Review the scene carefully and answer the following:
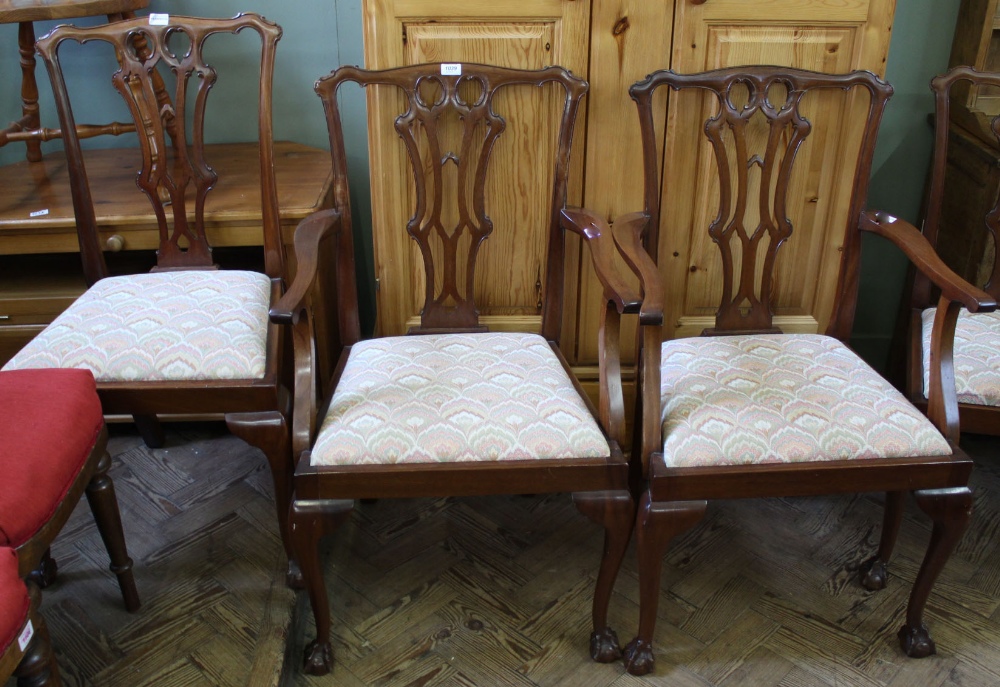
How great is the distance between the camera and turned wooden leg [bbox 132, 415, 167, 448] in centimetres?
225

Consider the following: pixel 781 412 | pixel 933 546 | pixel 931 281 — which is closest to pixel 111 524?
pixel 781 412

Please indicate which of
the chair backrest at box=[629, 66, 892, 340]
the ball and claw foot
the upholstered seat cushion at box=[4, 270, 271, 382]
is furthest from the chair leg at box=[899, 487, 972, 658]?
the upholstered seat cushion at box=[4, 270, 271, 382]

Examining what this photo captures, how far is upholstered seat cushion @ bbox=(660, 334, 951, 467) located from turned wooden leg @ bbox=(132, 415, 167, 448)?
1358mm

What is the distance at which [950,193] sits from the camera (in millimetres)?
2303

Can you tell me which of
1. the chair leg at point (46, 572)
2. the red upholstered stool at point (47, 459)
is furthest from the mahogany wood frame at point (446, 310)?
the chair leg at point (46, 572)

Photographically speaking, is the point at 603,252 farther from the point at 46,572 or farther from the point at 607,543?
the point at 46,572

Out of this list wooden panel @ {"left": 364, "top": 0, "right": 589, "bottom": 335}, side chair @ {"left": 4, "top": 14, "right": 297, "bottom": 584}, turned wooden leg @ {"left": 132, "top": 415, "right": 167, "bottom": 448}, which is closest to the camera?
side chair @ {"left": 4, "top": 14, "right": 297, "bottom": 584}

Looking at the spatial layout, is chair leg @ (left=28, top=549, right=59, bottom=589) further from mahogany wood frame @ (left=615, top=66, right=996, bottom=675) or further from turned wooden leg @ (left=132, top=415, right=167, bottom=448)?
mahogany wood frame @ (left=615, top=66, right=996, bottom=675)

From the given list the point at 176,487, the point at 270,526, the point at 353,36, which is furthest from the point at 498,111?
the point at 176,487

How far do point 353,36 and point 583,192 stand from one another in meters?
0.88

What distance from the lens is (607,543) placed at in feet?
5.14

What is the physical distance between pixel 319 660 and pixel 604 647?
541mm

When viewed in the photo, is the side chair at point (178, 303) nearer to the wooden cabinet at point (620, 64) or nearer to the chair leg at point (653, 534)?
the wooden cabinet at point (620, 64)

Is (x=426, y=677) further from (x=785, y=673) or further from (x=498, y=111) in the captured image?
(x=498, y=111)
